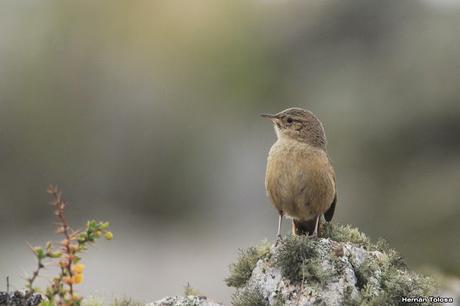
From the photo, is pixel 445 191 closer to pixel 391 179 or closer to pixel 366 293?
pixel 391 179

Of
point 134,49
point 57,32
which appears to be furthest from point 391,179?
point 57,32

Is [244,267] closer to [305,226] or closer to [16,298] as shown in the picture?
[305,226]

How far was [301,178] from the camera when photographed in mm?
6426

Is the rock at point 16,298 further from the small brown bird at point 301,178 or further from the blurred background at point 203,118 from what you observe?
the blurred background at point 203,118

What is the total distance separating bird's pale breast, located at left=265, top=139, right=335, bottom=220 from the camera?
6.41 metres

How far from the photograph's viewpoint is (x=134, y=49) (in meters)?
24.8

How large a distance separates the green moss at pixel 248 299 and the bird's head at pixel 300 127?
1.93 m

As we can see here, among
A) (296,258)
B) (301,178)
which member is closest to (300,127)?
(301,178)

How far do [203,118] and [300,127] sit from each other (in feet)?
51.4

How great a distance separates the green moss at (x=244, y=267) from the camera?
5.66 m

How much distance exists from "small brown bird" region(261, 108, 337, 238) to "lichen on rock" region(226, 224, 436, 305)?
744 millimetres

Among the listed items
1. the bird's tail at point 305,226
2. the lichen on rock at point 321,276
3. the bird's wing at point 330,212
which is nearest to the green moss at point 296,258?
the lichen on rock at point 321,276

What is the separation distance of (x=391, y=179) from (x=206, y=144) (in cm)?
532

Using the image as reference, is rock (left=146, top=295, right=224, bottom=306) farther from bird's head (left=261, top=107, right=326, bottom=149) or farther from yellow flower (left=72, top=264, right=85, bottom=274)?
bird's head (left=261, top=107, right=326, bottom=149)
